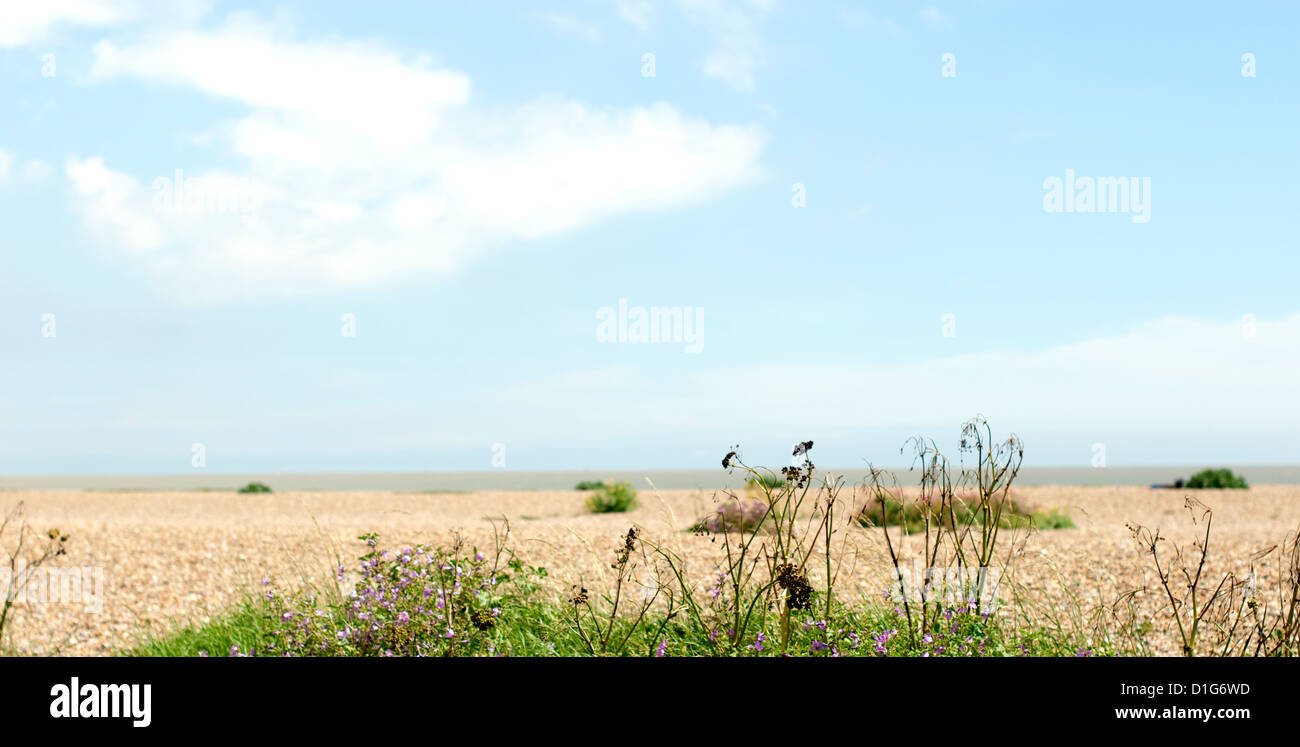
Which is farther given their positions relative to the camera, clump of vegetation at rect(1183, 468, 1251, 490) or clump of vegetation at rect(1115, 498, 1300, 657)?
clump of vegetation at rect(1183, 468, 1251, 490)

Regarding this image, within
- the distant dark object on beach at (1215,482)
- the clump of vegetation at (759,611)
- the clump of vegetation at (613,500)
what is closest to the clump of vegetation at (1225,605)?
the clump of vegetation at (759,611)

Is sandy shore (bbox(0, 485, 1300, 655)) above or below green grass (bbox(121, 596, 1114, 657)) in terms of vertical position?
below

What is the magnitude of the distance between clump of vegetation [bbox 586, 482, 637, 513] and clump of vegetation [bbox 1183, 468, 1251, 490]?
16160 millimetres

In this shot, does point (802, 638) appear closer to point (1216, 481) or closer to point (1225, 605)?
point (1225, 605)

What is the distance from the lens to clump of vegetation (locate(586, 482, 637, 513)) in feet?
62.4

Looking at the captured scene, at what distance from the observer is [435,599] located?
206 inches

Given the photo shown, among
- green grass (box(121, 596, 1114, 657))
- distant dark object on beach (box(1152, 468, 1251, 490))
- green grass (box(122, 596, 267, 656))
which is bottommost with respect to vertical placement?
distant dark object on beach (box(1152, 468, 1251, 490))

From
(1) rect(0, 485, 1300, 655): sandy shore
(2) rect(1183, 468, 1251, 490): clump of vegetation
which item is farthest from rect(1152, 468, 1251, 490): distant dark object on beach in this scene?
(1) rect(0, 485, 1300, 655): sandy shore

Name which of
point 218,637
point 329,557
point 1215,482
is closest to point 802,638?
point 329,557

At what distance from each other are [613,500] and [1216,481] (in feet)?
56.3

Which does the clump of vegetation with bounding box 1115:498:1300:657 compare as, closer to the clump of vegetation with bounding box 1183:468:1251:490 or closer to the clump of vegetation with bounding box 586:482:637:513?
the clump of vegetation with bounding box 586:482:637:513

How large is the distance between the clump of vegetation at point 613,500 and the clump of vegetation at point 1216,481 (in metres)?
16.2
